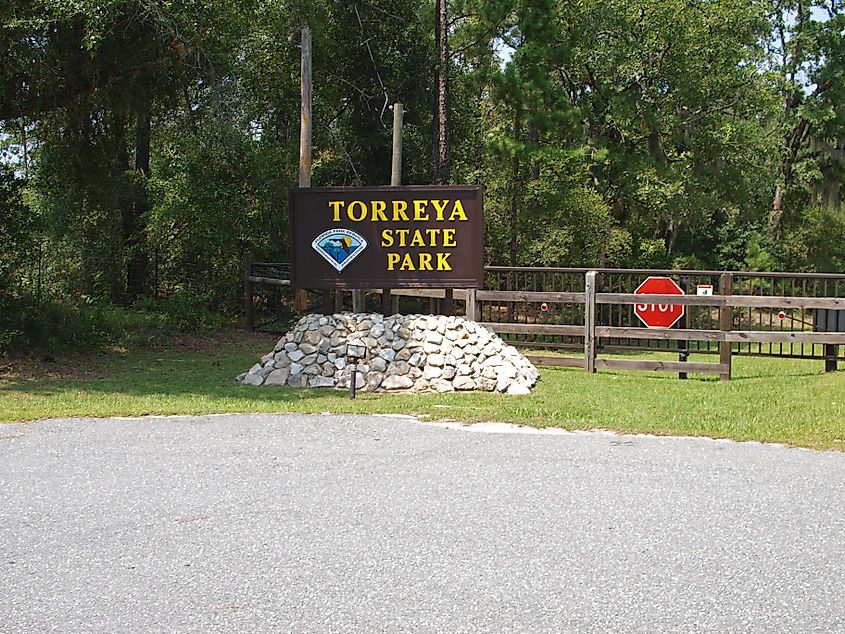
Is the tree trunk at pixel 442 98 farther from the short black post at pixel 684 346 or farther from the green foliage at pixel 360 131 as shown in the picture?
the short black post at pixel 684 346

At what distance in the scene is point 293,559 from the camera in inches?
197

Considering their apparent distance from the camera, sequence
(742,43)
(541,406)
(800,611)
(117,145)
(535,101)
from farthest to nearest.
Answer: (742,43)
(535,101)
(117,145)
(541,406)
(800,611)

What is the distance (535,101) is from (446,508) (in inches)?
666

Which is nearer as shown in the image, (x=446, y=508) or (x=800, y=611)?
(x=800, y=611)

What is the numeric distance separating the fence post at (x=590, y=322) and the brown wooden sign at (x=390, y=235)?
2210mm

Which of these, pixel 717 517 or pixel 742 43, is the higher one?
pixel 742 43

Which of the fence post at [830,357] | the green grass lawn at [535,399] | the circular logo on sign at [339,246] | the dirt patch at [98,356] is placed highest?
the circular logo on sign at [339,246]

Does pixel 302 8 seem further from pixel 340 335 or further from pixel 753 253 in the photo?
pixel 753 253

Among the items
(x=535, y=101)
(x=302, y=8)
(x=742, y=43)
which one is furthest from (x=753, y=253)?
(x=302, y=8)

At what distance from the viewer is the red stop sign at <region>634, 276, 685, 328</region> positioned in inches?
552

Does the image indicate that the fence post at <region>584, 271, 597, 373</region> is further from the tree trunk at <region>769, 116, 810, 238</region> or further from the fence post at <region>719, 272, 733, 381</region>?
the tree trunk at <region>769, 116, 810, 238</region>

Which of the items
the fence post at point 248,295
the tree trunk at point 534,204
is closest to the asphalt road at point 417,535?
the fence post at point 248,295

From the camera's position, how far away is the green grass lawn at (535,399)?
9.45m

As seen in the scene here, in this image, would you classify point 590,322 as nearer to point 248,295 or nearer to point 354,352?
point 354,352
